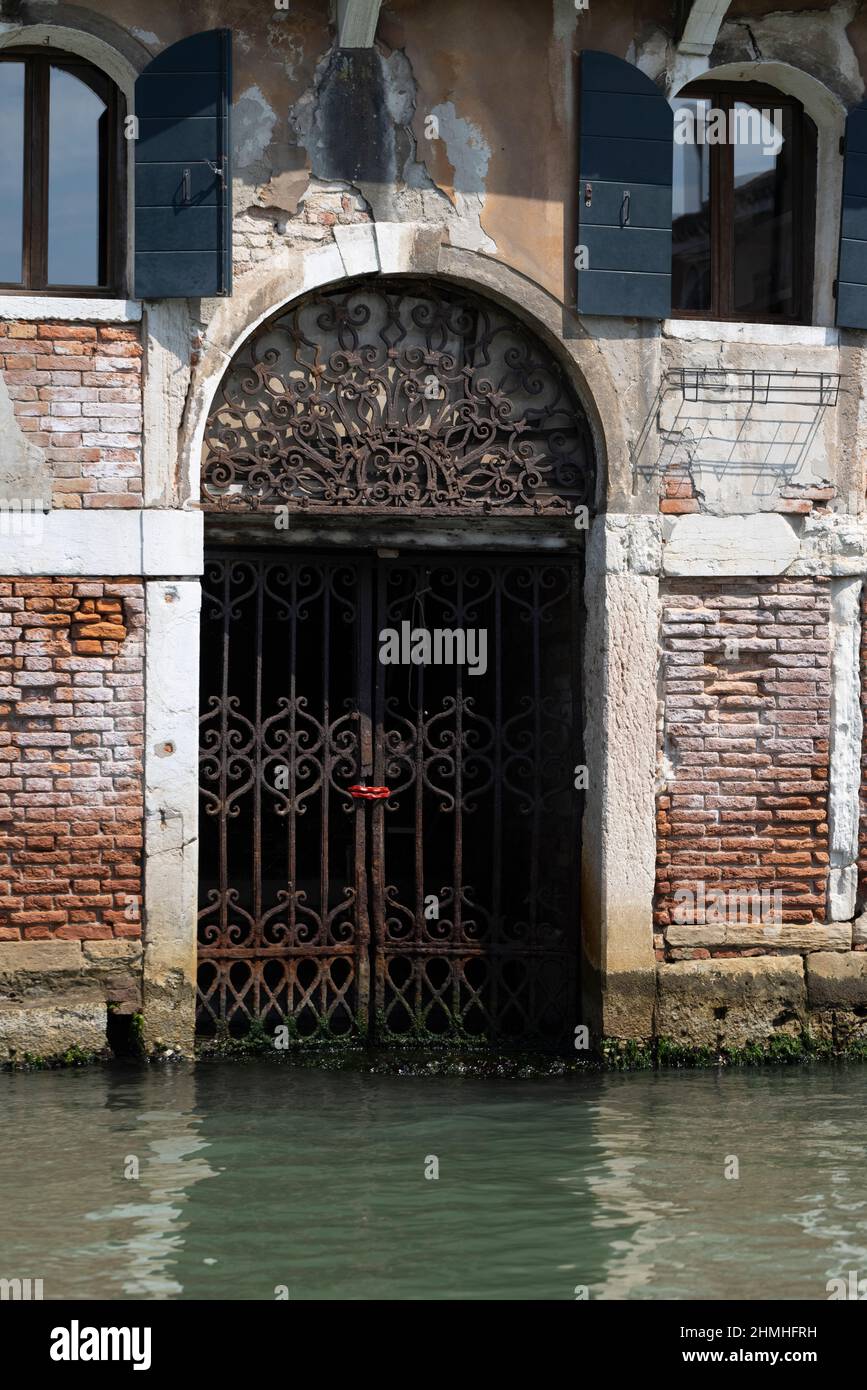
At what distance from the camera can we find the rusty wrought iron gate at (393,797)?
21.9 feet

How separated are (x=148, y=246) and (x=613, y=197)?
1855mm

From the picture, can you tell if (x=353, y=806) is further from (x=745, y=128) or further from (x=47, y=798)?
(x=745, y=128)

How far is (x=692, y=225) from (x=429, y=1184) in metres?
4.14

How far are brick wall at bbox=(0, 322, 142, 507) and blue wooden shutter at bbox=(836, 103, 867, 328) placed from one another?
289 centimetres

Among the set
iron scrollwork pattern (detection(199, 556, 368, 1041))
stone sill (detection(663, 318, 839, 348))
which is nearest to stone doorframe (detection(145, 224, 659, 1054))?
A: iron scrollwork pattern (detection(199, 556, 368, 1041))

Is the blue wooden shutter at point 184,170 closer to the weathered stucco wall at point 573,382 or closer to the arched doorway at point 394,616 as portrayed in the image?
the weathered stucco wall at point 573,382

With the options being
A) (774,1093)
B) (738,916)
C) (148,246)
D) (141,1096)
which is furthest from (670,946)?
(148,246)

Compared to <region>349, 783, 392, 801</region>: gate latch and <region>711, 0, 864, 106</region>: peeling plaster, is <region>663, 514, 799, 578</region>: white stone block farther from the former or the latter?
<region>711, 0, 864, 106</region>: peeling plaster

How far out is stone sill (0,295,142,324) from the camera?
6.25 meters

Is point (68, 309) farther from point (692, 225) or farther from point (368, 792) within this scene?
point (692, 225)

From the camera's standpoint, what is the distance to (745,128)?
273 inches

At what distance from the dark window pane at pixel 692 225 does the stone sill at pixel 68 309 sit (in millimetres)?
2277

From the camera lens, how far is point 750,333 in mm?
6793

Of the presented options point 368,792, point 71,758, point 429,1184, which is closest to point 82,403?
point 71,758
